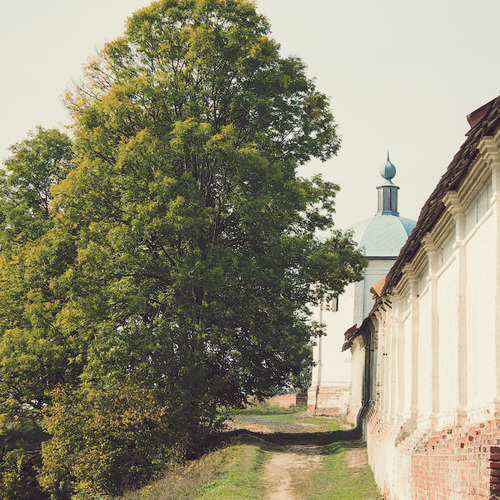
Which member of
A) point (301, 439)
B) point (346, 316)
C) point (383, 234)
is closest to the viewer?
point (301, 439)

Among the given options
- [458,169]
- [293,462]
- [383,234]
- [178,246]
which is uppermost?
[383,234]

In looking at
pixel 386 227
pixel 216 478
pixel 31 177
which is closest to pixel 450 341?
pixel 216 478

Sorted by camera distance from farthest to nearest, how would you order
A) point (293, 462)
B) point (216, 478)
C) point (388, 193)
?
point (388, 193) → point (293, 462) → point (216, 478)

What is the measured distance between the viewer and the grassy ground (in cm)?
1538

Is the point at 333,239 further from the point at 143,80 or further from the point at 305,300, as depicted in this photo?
the point at 143,80

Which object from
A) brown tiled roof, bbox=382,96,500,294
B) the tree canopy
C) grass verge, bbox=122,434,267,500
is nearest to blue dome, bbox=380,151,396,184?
the tree canopy

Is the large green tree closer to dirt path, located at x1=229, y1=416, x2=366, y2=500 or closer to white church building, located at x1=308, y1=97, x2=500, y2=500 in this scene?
dirt path, located at x1=229, y1=416, x2=366, y2=500

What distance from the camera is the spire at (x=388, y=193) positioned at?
4694 cm

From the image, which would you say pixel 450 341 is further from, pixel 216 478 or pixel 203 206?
pixel 203 206

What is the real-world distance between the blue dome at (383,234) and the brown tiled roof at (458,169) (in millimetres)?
28994

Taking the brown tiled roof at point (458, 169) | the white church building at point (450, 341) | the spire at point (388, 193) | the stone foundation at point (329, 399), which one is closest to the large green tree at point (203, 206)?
the white church building at point (450, 341)

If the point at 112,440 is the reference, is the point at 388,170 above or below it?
above

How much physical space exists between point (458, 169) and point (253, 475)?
10.8 m

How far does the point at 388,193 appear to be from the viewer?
4728cm
